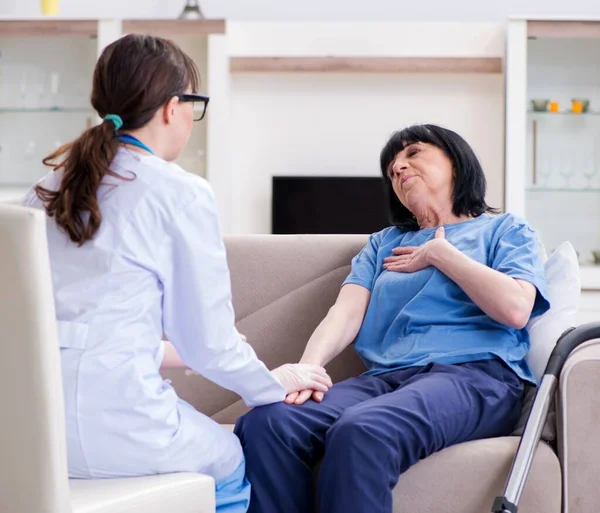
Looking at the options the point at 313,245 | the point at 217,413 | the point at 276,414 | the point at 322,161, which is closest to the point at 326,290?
the point at 313,245

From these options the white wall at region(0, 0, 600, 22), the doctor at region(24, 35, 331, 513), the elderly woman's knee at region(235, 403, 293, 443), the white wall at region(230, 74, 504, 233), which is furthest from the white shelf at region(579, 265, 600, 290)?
the doctor at region(24, 35, 331, 513)

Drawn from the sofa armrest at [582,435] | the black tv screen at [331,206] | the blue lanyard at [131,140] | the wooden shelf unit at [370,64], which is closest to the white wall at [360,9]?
the wooden shelf unit at [370,64]

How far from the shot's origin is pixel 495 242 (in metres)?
2.09

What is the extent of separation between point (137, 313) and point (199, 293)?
110mm

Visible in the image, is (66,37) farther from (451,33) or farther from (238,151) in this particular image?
(451,33)

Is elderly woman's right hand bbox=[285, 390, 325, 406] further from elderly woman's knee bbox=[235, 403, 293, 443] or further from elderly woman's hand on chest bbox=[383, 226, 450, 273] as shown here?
elderly woman's hand on chest bbox=[383, 226, 450, 273]

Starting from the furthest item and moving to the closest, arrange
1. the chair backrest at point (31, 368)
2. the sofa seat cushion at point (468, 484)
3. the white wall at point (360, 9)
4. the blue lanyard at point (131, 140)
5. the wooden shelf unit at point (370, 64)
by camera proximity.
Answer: the white wall at point (360, 9) → the wooden shelf unit at point (370, 64) → the sofa seat cushion at point (468, 484) → the blue lanyard at point (131, 140) → the chair backrest at point (31, 368)

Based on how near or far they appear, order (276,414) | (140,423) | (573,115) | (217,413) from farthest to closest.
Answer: (573,115)
(217,413)
(276,414)
(140,423)

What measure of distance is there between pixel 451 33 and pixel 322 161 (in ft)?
3.25

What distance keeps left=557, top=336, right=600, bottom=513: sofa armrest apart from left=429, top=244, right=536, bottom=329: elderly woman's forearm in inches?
6.7

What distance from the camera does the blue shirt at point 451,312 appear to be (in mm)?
1959

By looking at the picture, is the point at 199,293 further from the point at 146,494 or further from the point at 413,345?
the point at 413,345

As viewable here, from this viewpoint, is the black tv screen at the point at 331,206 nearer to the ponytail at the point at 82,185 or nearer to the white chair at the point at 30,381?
the ponytail at the point at 82,185

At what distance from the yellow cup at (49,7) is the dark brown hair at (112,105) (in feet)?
12.1
